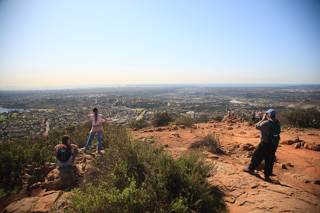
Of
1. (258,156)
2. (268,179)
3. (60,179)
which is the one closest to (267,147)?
(258,156)

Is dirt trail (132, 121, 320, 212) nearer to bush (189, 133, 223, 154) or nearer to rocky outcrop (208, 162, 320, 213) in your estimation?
rocky outcrop (208, 162, 320, 213)

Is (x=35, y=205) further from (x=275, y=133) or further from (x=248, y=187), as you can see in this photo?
(x=275, y=133)

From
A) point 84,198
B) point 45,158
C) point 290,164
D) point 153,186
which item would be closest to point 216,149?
point 290,164

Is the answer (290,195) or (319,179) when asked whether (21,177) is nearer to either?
(290,195)

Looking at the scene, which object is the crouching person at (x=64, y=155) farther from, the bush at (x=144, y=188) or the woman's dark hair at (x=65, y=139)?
the bush at (x=144, y=188)

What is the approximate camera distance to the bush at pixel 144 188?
211cm

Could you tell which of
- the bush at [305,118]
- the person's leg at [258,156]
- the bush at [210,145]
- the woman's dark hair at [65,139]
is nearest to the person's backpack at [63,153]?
the woman's dark hair at [65,139]

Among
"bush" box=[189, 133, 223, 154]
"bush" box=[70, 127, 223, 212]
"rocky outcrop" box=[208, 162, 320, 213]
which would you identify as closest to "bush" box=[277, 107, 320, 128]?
"bush" box=[189, 133, 223, 154]

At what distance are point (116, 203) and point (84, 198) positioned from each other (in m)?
0.59

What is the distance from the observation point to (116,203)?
2119 millimetres

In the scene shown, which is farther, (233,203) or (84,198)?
(233,203)

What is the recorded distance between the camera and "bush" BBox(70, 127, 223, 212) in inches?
83.1

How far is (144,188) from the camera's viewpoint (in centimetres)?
264

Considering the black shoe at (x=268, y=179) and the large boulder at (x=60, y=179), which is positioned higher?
the large boulder at (x=60, y=179)
